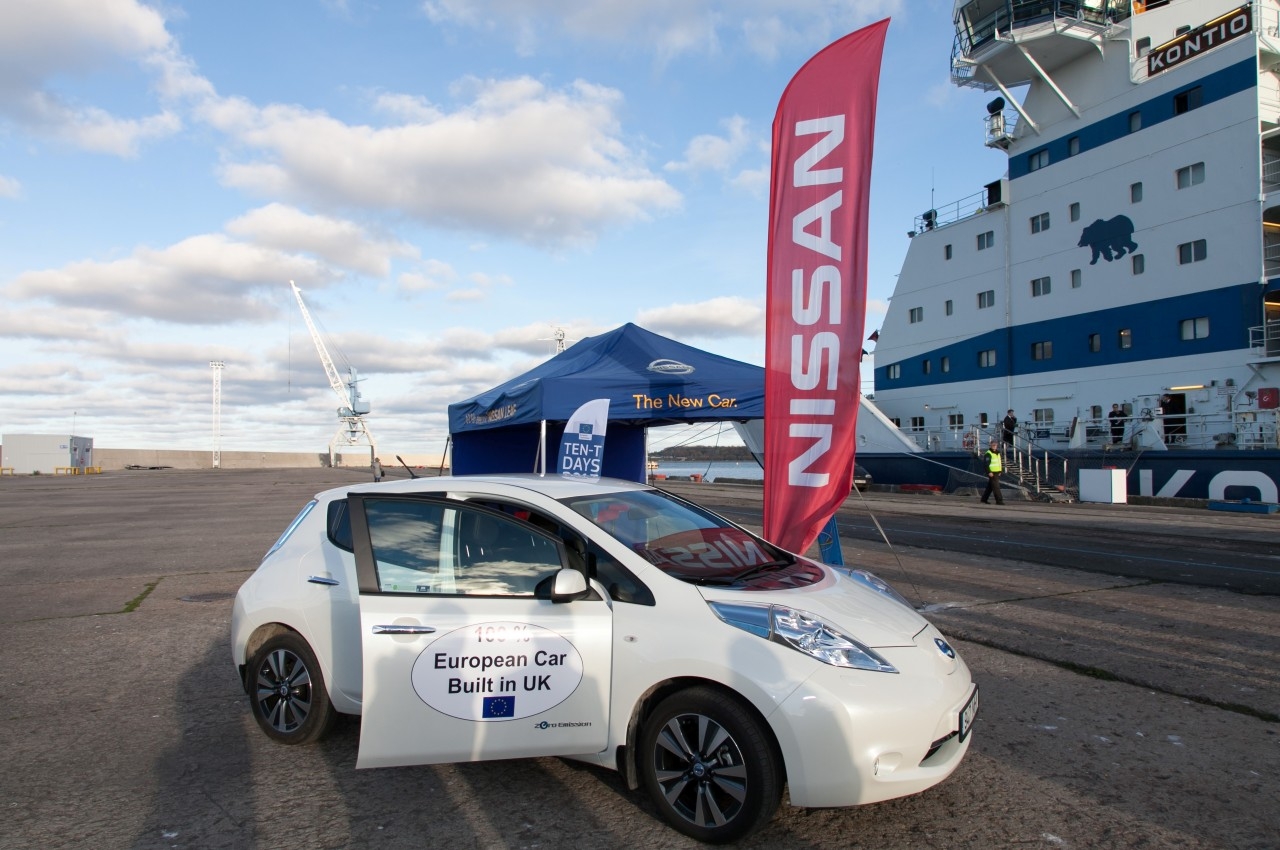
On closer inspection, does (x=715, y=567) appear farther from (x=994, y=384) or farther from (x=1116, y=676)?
(x=994, y=384)

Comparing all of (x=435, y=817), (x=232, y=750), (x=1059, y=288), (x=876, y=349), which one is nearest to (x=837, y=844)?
(x=435, y=817)

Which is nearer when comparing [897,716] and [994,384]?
[897,716]

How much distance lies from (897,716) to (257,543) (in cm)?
1360

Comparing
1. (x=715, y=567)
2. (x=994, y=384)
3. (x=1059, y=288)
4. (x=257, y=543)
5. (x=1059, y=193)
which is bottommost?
(x=257, y=543)

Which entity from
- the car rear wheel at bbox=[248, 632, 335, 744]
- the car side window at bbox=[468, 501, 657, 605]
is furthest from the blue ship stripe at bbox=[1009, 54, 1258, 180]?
the car rear wheel at bbox=[248, 632, 335, 744]

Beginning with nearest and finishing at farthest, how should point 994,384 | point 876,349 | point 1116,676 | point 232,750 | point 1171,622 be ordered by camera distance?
1. point 232,750
2. point 1116,676
3. point 1171,622
4. point 994,384
5. point 876,349

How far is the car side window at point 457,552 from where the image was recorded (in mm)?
3754

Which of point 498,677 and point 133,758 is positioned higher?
point 498,677

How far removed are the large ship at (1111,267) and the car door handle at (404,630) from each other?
22.3 metres

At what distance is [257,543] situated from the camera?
46.9 feet

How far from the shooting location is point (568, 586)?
347cm

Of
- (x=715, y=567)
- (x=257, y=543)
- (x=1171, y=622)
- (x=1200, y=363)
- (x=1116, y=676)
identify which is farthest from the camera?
(x=1200, y=363)

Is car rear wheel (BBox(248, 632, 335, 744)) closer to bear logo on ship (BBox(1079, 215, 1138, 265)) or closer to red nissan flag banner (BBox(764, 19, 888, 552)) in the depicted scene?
red nissan flag banner (BBox(764, 19, 888, 552))

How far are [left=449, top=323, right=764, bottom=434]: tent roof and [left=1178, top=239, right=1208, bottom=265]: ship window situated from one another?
20.3 m
